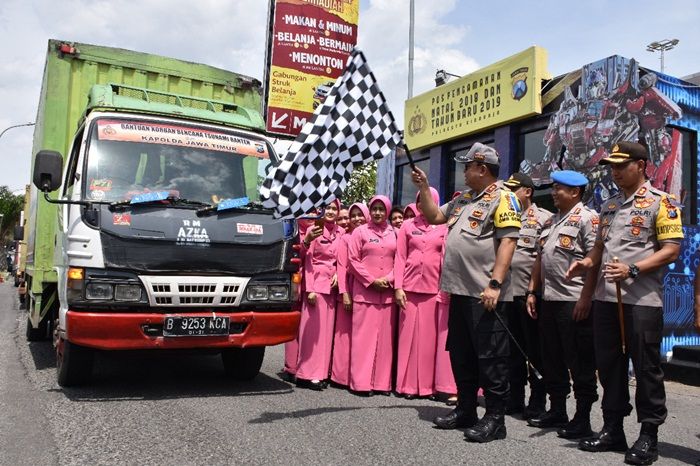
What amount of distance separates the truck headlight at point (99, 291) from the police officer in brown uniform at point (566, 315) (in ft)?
11.0

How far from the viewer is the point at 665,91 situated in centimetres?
879

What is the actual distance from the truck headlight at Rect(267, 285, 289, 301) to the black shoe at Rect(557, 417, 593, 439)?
2445 mm

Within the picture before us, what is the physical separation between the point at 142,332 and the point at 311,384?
1.90 metres

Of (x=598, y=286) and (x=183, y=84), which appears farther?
(x=183, y=84)

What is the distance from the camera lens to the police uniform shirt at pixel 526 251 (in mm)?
5387

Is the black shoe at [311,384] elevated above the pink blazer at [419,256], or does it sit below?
below

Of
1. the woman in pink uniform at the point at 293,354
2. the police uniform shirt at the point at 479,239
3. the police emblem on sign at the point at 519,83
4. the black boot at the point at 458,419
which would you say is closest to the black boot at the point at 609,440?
the black boot at the point at 458,419

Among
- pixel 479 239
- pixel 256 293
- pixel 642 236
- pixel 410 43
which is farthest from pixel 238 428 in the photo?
pixel 410 43

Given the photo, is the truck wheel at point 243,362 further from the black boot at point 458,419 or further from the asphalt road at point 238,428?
the black boot at point 458,419

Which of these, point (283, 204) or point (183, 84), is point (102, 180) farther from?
point (183, 84)

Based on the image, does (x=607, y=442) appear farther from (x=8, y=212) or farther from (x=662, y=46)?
(x=8, y=212)

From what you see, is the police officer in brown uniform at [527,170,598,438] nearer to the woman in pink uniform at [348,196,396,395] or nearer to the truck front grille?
the woman in pink uniform at [348,196,396,395]

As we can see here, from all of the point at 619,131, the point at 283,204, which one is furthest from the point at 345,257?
the point at 619,131

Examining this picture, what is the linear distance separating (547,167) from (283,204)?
22.3 feet
